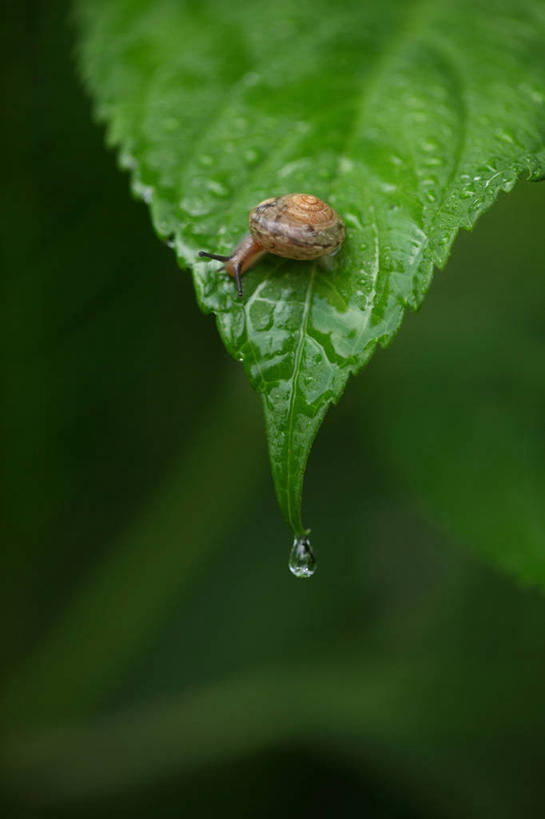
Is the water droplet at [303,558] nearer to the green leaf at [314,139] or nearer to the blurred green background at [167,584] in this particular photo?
the green leaf at [314,139]

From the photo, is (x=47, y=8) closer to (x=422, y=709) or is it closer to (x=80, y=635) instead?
(x=80, y=635)

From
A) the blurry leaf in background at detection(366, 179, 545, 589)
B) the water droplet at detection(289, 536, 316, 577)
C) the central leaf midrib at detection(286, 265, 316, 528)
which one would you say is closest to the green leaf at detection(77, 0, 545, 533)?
the central leaf midrib at detection(286, 265, 316, 528)

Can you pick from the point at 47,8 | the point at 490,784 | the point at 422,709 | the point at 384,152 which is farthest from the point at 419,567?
the point at 47,8

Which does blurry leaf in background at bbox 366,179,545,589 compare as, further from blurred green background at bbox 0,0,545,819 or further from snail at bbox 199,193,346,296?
snail at bbox 199,193,346,296

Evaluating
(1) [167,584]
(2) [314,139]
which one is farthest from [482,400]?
(1) [167,584]

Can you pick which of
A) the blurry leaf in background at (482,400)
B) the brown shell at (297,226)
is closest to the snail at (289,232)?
the brown shell at (297,226)
